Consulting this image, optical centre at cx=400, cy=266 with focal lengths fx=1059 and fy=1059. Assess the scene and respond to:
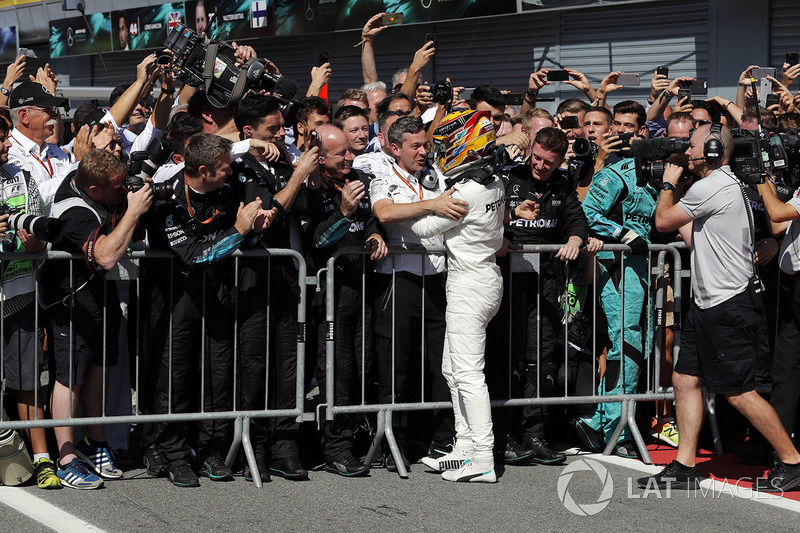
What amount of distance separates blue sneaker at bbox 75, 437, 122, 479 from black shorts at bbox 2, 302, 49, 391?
52 cm

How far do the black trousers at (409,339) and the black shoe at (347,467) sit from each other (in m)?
0.37

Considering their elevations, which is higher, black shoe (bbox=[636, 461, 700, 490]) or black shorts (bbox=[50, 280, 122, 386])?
black shorts (bbox=[50, 280, 122, 386])

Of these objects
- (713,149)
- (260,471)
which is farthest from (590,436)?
(260,471)

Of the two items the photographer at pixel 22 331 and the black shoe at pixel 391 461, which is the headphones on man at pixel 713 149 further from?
the photographer at pixel 22 331

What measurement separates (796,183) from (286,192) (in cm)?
361

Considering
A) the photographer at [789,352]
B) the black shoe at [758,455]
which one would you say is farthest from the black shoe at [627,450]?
the photographer at [789,352]

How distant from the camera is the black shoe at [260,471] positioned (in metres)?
6.50

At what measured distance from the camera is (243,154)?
6.63 meters

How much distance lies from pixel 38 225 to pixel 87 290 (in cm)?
66

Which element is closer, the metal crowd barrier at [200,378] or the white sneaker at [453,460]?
the metal crowd barrier at [200,378]

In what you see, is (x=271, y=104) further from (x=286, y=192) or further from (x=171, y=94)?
(x=171, y=94)

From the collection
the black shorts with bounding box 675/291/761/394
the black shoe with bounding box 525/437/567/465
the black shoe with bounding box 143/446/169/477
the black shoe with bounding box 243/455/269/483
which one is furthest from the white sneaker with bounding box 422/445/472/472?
the black shoe with bounding box 143/446/169/477

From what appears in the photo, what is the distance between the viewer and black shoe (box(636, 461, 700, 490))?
6.38 metres

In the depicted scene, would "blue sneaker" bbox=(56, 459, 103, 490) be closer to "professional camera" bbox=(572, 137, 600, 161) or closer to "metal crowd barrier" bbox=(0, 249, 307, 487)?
"metal crowd barrier" bbox=(0, 249, 307, 487)
